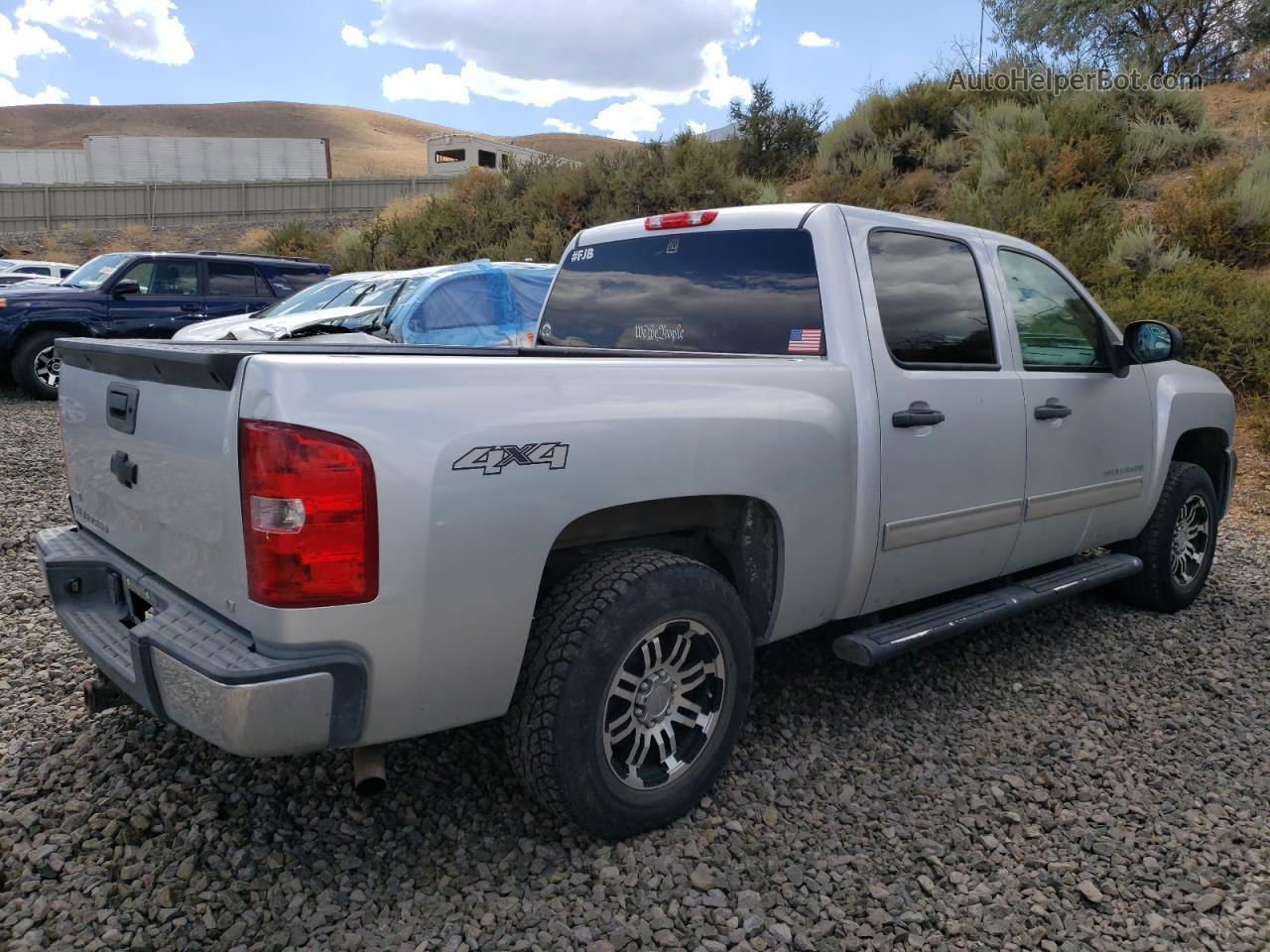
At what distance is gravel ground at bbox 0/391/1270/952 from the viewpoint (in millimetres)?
2459

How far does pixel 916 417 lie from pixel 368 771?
2118mm

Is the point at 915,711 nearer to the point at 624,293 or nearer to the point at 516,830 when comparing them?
the point at 516,830

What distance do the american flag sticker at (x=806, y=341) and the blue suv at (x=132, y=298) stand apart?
10.0m

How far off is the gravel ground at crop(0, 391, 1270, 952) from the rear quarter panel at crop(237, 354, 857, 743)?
0.57m

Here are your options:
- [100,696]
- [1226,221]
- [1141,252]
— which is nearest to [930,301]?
[100,696]

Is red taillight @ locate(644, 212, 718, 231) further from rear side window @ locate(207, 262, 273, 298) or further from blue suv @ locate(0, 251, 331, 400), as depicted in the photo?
rear side window @ locate(207, 262, 273, 298)

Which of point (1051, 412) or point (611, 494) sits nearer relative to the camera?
point (611, 494)

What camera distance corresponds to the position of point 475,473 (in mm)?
2281

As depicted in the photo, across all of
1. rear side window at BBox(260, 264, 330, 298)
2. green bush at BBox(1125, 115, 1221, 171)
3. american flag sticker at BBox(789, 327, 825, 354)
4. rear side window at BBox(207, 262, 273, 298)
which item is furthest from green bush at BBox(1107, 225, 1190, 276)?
rear side window at BBox(207, 262, 273, 298)

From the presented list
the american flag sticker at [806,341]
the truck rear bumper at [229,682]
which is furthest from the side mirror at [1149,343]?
the truck rear bumper at [229,682]

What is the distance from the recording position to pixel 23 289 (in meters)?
11.0

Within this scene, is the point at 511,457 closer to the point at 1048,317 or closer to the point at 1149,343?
the point at 1048,317

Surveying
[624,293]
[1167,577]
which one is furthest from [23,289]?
[1167,577]

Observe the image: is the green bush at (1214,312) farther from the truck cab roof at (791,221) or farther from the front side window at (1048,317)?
the truck cab roof at (791,221)
